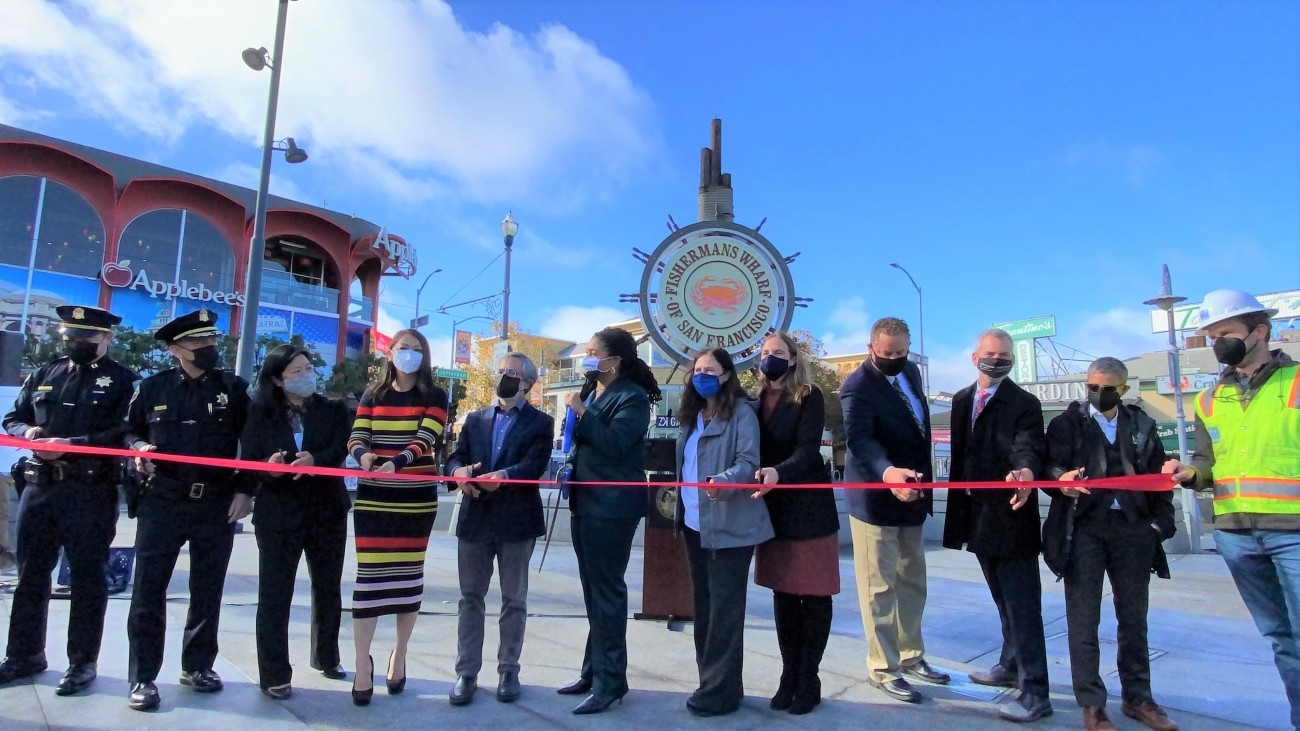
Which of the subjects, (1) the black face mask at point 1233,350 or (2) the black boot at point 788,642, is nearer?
(1) the black face mask at point 1233,350

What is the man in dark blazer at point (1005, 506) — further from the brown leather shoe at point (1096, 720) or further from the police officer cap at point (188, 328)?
the police officer cap at point (188, 328)

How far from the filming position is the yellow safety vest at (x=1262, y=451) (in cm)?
277

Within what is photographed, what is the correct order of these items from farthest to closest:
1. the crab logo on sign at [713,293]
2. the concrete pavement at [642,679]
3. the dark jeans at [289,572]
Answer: the crab logo on sign at [713,293] < the dark jeans at [289,572] < the concrete pavement at [642,679]

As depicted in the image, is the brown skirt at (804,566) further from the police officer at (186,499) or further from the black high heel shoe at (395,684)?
the police officer at (186,499)

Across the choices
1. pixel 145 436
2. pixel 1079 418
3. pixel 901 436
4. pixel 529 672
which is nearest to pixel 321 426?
pixel 145 436

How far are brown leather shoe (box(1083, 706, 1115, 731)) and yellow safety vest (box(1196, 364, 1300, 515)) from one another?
3.20 feet

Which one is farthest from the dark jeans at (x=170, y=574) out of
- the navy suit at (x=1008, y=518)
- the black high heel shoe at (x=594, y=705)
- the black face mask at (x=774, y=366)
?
the navy suit at (x=1008, y=518)

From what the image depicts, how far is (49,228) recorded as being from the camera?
28062 mm

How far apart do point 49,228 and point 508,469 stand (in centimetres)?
3339

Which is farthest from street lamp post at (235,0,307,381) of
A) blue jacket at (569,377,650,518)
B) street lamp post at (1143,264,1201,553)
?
street lamp post at (1143,264,1201,553)

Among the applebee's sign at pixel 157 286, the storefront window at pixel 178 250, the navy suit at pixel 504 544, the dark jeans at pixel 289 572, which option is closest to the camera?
the dark jeans at pixel 289 572

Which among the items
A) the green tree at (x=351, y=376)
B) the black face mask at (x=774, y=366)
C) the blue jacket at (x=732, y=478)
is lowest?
the blue jacket at (x=732, y=478)

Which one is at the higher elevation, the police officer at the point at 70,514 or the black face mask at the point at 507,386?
the black face mask at the point at 507,386

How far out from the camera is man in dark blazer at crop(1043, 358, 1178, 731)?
3.23 meters
